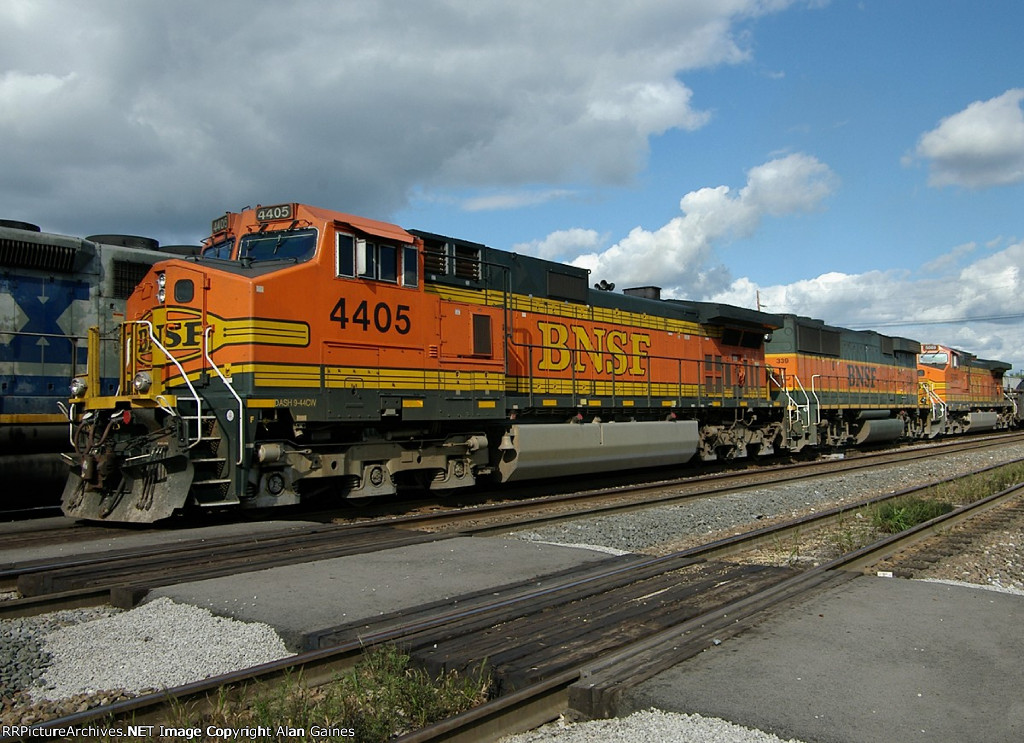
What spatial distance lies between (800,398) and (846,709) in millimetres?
17957

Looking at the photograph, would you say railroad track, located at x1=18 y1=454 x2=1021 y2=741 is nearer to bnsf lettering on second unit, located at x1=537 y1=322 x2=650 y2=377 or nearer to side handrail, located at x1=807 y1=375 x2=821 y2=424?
bnsf lettering on second unit, located at x1=537 y1=322 x2=650 y2=377

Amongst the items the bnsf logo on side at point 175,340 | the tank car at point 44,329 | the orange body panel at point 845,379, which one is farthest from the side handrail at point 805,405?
the tank car at point 44,329

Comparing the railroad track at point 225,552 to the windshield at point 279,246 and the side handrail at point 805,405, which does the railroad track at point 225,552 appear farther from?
the side handrail at point 805,405

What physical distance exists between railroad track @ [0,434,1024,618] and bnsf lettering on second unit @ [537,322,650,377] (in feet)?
8.12

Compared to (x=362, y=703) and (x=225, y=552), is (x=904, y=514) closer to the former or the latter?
(x=225, y=552)

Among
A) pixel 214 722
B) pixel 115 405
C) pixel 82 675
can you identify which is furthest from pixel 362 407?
pixel 214 722

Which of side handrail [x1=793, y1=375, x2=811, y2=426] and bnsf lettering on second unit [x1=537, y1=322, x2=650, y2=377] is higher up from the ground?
bnsf lettering on second unit [x1=537, y1=322, x2=650, y2=377]

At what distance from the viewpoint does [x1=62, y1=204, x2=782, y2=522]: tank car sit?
859 cm

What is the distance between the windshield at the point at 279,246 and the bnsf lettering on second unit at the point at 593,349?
15.3 feet

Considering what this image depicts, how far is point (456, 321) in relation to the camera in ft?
36.5

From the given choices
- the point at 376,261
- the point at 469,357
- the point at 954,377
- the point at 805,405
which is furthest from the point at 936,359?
the point at 376,261

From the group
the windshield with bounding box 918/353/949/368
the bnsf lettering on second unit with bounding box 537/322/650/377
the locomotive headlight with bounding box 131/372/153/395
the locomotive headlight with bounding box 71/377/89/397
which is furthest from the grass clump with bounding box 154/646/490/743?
the windshield with bounding box 918/353/949/368

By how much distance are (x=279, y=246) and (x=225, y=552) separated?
4.04 m

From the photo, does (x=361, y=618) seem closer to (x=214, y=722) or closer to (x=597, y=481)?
(x=214, y=722)
